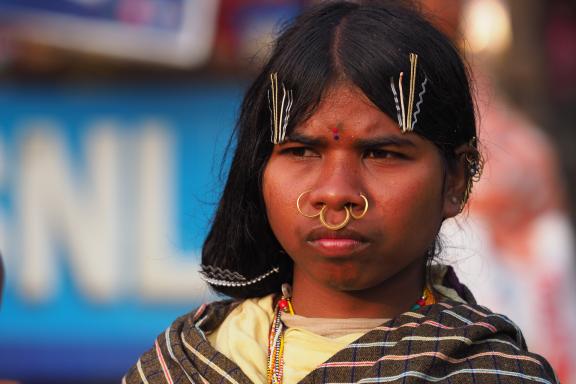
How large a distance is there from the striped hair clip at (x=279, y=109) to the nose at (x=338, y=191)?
6.2 inches

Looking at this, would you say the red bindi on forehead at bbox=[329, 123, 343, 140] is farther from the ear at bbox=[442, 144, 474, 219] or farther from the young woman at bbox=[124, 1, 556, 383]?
the ear at bbox=[442, 144, 474, 219]

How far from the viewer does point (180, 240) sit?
6391mm

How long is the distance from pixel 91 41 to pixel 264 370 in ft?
13.3

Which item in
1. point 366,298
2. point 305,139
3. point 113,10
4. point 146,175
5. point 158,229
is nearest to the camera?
point 305,139

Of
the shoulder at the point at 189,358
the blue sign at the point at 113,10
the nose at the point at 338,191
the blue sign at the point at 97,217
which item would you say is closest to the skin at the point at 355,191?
the nose at the point at 338,191

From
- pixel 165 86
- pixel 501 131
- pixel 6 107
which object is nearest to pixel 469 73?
pixel 501 131

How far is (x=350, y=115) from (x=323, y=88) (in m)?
0.08

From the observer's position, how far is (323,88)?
221 centimetres

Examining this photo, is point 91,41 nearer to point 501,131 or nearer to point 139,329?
point 139,329

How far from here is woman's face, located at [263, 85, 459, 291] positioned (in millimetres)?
2150

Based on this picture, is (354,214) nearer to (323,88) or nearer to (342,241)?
(342,241)

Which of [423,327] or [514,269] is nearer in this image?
[423,327]

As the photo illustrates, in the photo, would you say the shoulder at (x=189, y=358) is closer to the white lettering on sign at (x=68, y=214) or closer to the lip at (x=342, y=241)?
the lip at (x=342, y=241)

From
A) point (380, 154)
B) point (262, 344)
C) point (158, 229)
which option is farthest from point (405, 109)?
point (158, 229)
